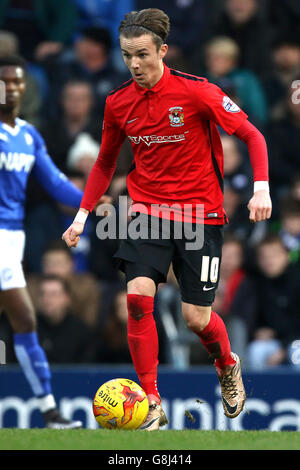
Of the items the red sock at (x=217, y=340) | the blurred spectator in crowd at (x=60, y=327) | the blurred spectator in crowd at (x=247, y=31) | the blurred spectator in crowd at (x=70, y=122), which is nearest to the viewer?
the red sock at (x=217, y=340)

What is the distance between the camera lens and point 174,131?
6.55 metres

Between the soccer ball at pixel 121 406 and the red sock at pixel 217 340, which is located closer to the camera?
the soccer ball at pixel 121 406

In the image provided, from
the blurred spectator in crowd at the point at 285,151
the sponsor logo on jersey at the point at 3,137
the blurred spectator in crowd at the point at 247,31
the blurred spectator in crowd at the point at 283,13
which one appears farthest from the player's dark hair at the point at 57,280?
the blurred spectator in crowd at the point at 283,13

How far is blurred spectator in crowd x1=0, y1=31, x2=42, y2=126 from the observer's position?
37.8 ft

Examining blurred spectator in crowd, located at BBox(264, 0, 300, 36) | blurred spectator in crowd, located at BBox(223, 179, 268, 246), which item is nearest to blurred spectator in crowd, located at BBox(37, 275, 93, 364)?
blurred spectator in crowd, located at BBox(223, 179, 268, 246)

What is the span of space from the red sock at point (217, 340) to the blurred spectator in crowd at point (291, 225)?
3345mm

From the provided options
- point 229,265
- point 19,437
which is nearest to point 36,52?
point 229,265

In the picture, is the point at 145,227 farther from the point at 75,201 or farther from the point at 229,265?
the point at 229,265

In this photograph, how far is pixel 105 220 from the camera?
10297 millimetres

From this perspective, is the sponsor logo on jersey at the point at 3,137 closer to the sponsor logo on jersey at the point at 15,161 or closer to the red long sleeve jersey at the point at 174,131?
the sponsor logo on jersey at the point at 15,161

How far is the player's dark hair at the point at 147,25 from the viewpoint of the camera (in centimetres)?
638

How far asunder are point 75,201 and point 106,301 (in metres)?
2.14

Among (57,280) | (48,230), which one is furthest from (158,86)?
(48,230)

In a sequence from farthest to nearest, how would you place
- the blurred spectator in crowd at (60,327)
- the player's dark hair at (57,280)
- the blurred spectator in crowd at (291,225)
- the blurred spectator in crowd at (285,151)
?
the blurred spectator in crowd at (285,151)
the blurred spectator in crowd at (291,225)
the player's dark hair at (57,280)
the blurred spectator in crowd at (60,327)
